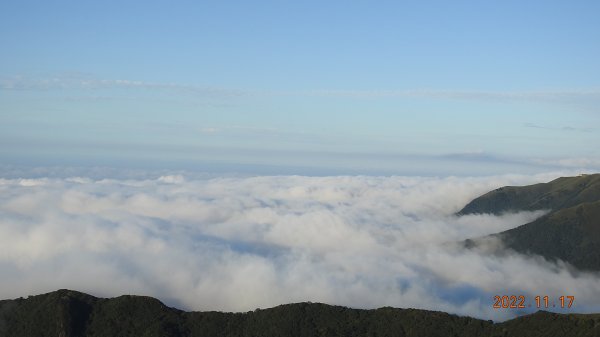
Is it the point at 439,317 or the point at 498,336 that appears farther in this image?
the point at 439,317

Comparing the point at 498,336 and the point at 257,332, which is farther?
the point at 257,332

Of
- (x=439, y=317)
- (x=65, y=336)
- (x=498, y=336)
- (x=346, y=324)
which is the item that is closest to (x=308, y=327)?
(x=346, y=324)

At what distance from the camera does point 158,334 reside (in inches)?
7589

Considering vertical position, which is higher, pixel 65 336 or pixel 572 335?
pixel 572 335

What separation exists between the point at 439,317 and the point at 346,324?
94.7 ft

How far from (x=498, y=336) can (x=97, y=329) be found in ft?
392

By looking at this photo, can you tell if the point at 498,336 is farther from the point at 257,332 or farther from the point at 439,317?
the point at 257,332

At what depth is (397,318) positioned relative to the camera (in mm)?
199000

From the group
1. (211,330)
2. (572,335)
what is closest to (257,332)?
(211,330)

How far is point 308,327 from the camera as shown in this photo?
199m

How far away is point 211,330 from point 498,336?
86.1 metres

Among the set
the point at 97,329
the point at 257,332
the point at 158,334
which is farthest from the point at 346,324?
the point at 97,329

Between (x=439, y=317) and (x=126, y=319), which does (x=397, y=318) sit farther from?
(x=126, y=319)

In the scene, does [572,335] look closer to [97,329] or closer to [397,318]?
[397,318]
